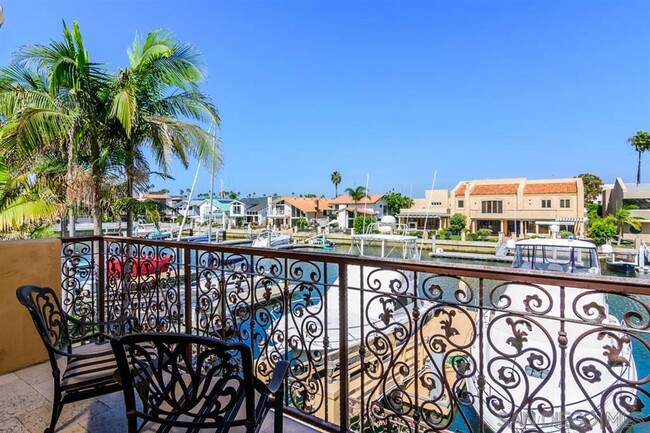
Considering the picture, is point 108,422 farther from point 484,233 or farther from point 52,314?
point 484,233

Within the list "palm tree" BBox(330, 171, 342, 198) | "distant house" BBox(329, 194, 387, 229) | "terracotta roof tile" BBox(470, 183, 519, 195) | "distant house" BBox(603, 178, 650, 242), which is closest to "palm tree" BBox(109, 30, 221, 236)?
"terracotta roof tile" BBox(470, 183, 519, 195)

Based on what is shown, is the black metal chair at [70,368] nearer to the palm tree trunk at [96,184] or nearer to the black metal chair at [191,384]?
the black metal chair at [191,384]

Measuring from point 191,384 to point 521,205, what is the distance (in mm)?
32076

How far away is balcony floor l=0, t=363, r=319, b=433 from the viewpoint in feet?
6.47

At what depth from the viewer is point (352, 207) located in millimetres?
43875

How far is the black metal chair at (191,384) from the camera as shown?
3.55 ft

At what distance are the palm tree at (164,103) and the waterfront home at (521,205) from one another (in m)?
25.8

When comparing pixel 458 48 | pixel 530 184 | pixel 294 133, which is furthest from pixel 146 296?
pixel 530 184

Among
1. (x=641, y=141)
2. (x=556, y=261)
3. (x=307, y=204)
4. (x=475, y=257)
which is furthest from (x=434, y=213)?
(x=556, y=261)

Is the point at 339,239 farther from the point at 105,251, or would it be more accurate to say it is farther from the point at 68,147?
the point at 105,251

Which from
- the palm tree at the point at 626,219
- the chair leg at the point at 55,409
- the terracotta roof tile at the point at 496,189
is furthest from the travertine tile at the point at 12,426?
the terracotta roof tile at the point at 496,189

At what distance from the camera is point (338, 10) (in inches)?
391

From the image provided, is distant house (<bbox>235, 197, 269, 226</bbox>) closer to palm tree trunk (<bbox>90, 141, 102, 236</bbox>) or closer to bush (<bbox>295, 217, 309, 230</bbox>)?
bush (<bbox>295, 217, 309, 230</bbox>)

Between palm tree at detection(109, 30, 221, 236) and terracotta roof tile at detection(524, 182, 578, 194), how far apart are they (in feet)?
93.4
